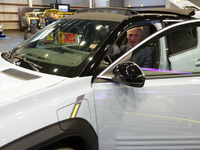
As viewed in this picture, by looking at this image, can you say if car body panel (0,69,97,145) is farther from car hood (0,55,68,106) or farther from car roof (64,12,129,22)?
car roof (64,12,129,22)

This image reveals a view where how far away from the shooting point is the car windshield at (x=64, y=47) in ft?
5.00

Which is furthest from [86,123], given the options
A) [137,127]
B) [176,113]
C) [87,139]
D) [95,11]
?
[95,11]

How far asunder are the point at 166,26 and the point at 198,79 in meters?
0.47

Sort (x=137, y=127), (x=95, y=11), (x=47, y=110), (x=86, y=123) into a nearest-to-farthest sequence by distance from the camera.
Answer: (x=47, y=110) < (x=86, y=123) < (x=137, y=127) < (x=95, y=11)

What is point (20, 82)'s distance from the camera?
130 cm

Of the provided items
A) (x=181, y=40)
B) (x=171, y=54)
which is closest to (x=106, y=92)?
(x=171, y=54)

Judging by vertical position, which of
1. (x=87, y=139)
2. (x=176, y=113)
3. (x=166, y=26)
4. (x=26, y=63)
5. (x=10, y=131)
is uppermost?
(x=166, y=26)

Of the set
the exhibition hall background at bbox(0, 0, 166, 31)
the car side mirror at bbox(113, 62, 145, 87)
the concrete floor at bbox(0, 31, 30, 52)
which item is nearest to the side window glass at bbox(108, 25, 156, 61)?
the car side mirror at bbox(113, 62, 145, 87)

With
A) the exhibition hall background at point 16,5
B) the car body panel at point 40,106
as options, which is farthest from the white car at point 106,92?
the exhibition hall background at point 16,5

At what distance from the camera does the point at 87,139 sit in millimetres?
1365

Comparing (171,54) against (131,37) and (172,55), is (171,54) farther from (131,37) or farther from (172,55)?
(131,37)

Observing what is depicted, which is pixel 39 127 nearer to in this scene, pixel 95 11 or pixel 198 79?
pixel 198 79

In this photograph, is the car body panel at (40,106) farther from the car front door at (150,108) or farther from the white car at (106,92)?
the car front door at (150,108)

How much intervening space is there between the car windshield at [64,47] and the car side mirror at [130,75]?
0.28 metres
